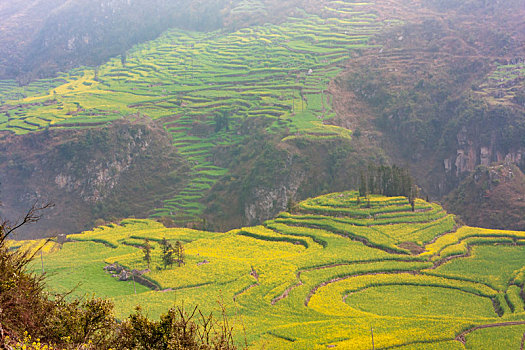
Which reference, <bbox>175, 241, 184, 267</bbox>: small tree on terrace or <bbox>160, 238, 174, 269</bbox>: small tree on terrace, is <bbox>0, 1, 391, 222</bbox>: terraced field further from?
<bbox>160, 238, 174, 269</bbox>: small tree on terrace

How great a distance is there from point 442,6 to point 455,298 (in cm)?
13300

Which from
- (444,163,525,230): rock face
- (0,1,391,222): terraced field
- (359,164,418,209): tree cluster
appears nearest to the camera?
(359,164,418,209): tree cluster

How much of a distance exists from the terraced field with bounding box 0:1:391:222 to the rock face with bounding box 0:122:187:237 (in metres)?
4.21

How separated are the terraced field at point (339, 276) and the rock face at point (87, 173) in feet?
83.1

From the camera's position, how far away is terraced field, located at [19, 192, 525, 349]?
4050 centimetres

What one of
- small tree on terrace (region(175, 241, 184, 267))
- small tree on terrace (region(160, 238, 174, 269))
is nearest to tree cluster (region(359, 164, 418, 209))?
small tree on terrace (region(175, 241, 184, 267))

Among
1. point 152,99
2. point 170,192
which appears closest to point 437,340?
point 170,192

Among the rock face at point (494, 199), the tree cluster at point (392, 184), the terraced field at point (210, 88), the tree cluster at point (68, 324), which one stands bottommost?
the rock face at point (494, 199)

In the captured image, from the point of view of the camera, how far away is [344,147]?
101m

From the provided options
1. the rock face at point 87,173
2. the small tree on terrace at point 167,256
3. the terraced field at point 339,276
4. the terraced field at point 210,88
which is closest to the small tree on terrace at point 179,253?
the small tree on terrace at point 167,256

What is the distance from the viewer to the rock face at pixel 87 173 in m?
103

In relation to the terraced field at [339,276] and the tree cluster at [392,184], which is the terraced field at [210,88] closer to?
the tree cluster at [392,184]

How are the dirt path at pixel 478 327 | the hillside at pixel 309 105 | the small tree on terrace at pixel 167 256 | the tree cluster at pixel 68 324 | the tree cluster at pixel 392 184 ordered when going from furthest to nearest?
the hillside at pixel 309 105 → the tree cluster at pixel 392 184 → the small tree on terrace at pixel 167 256 → the dirt path at pixel 478 327 → the tree cluster at pixel 68 324

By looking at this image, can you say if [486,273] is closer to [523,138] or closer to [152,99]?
[523,138]
